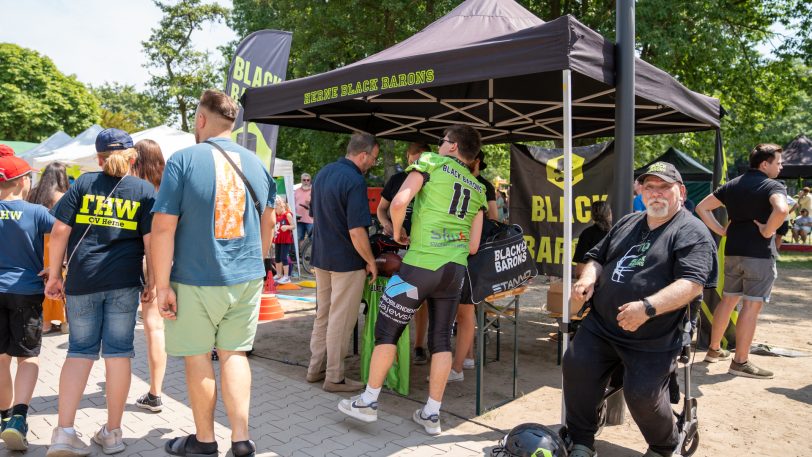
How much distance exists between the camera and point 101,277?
306 centimetres

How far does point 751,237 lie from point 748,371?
1.17 meters

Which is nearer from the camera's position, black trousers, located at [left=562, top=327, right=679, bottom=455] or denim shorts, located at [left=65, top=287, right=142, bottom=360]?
black trousers, located at [left=562, top=327, right=679, bottom=455]

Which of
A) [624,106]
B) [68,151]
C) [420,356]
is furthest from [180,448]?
[68,151]

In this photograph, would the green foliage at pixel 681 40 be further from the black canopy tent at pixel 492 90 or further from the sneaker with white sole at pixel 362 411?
the sneaker with white sole at pixel 362 411

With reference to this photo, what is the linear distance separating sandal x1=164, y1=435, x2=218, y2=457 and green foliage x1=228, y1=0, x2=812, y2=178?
11245mm

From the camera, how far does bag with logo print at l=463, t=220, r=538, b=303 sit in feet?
12.0

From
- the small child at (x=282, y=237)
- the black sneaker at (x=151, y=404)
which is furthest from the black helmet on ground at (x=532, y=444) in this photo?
the small child at (x=282, y=237)

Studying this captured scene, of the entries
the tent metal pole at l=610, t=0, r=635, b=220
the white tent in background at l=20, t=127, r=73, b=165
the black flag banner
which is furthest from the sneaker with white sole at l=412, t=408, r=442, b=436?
the white tent in background at l=20, t=127, r=73, b=165

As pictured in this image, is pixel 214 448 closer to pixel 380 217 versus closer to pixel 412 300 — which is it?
pixel 412 300

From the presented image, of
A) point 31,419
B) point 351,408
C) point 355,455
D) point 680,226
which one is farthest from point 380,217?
point 31,419

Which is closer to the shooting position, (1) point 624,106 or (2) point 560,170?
(1) point 624,106

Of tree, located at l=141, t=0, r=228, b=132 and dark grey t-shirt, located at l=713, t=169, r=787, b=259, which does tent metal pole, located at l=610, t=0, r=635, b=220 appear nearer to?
dark grey t-shirt, located at l=713, t=169, r=787, b=259

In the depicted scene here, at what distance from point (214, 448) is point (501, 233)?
2.32 metres

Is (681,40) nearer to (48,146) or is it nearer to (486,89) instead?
(486,89)
